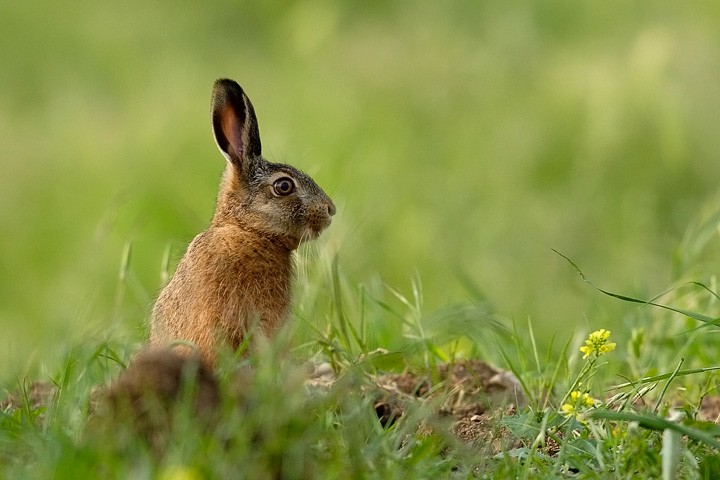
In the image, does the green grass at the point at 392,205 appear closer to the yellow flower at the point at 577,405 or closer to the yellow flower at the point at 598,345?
the yellow flower at the point at 577,405

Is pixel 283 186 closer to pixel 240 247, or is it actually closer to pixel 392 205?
pixel 240 247

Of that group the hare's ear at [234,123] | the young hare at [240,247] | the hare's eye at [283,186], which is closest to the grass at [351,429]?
the young hare at [240,247]

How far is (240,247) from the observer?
538 centimetres

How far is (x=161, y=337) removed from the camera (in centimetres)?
528

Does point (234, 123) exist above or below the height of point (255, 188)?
above

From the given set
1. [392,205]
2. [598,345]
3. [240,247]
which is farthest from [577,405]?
[392,205]

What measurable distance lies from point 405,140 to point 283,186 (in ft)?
15.3

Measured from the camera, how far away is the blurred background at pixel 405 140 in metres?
8.81

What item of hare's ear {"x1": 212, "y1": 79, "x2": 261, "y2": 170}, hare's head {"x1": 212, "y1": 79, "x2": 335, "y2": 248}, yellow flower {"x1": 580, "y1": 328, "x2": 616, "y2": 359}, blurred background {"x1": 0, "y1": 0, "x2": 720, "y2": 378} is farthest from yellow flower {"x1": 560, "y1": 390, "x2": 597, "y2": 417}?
blurred background {"x1": 0, "y1": 0, "x2": 720, "y2": 378}

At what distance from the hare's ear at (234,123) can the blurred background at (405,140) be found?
982 mm

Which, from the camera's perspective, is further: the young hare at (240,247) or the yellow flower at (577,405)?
the young hare at (240,247)

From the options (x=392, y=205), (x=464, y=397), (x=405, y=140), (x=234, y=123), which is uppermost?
(x=234, y=123)

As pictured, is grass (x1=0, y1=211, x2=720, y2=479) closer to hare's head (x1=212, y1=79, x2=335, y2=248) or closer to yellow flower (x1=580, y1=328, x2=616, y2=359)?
yellow flower (x1=580, y1=328, x2=616, y2=359)

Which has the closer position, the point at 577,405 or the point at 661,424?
the point at 661,424
